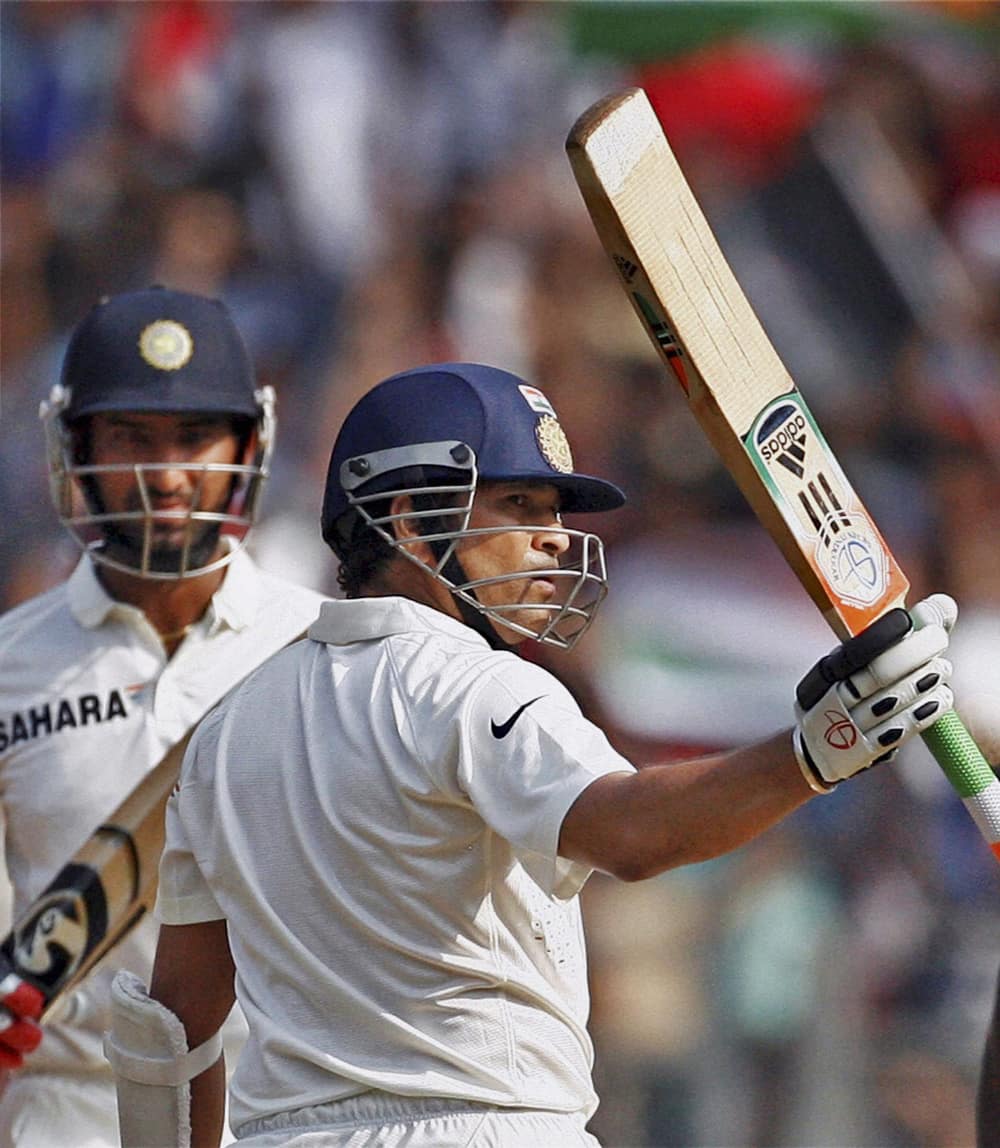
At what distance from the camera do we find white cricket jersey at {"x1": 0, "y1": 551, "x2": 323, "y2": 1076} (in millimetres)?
3275

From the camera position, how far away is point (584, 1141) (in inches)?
84.4

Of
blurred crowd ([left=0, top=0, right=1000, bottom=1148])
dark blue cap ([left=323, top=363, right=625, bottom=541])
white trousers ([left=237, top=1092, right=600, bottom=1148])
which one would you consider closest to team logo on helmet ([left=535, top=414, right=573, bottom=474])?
dark blue cap ([left=323, top=363, right=625, bottom=541])

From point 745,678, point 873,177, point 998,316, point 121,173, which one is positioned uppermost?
point 121,173

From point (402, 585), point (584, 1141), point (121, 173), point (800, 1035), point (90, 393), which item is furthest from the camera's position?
point (121, 173)

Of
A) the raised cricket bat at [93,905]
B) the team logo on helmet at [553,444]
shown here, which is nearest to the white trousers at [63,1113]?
the raised cricket bat at [93,905]

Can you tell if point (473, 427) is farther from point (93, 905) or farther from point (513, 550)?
point (93, 905)

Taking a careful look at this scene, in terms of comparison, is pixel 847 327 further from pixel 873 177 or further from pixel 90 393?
pixel 90 393

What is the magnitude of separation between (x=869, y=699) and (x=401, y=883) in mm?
530

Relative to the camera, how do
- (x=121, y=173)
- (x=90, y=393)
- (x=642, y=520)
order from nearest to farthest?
(x=90, y=393), (x=642, y=520), (x=121, y=173)

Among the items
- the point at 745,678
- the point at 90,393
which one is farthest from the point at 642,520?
the point at 90,393

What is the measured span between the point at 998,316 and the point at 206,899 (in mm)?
4878

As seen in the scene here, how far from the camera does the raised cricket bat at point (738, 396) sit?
2160 mm

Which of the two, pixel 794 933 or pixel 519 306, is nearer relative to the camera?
pixel 794 933

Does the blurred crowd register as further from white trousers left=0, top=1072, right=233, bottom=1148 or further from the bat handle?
the bat handle
